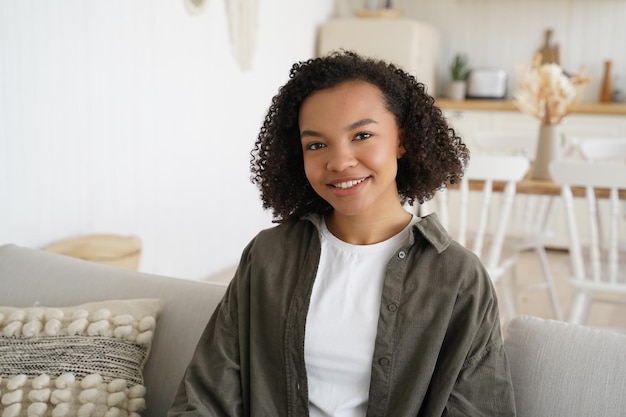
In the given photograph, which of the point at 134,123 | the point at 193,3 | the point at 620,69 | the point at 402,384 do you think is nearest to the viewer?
the point at 402,384

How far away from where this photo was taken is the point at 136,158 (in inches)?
125

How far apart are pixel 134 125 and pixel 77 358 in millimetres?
1854

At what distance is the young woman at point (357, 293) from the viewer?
117cm

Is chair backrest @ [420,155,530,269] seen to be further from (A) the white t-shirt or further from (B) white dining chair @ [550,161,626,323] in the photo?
(A) the white t-shirt

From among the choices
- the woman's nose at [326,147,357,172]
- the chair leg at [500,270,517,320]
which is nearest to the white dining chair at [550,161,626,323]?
the chair leg at [500,270,517,320]

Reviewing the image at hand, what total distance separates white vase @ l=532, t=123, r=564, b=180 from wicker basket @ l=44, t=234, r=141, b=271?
6.05 ft

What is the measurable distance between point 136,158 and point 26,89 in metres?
0.72

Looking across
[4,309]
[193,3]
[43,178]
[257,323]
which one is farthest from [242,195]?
[257,323]

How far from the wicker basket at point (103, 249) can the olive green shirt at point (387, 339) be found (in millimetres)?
1328

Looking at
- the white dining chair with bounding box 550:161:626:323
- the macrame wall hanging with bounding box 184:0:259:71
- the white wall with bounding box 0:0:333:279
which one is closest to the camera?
the white wall with bounding box 0:0:333:279

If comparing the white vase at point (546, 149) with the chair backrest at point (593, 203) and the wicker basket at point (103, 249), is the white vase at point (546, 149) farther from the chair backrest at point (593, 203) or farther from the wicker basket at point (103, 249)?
the wicker basket at point (103, 249)

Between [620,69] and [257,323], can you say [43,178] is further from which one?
[620,69]

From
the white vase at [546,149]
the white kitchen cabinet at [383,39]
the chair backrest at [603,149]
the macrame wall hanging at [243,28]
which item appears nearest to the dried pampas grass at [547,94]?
the white vase at [546,149]

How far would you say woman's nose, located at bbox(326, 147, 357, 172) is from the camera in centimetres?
123
